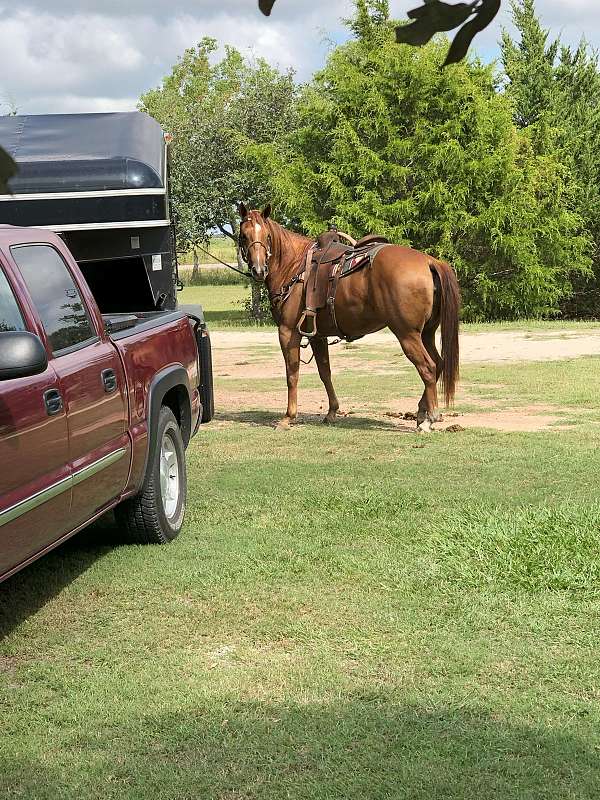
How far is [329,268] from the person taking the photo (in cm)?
1062

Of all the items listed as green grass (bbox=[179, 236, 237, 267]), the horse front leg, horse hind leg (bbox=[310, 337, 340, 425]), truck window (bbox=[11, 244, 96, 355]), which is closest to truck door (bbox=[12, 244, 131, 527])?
truck window (bbox=[11, 244, 96, 355])

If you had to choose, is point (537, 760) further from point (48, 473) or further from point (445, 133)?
point (445, 133)

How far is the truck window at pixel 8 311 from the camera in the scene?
450 centimetres

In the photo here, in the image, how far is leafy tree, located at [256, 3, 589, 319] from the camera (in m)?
26.2

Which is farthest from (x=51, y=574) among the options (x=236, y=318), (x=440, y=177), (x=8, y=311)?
(x=236, y=318)

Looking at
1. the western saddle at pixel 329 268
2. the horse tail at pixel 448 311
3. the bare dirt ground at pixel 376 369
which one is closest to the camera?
the horse tail at pixel 448 311

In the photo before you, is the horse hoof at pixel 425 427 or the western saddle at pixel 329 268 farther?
the western saddle at pixel 329 268

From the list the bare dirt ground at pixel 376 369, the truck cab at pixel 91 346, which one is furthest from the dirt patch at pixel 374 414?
the truck cab at pixel 91 346

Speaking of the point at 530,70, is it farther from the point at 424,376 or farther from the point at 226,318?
the point at 424,376

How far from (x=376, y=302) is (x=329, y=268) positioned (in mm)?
641

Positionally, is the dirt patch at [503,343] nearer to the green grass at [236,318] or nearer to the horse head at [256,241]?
the green grass at [236,318]

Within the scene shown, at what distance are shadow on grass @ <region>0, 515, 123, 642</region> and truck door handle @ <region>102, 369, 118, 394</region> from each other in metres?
1.07

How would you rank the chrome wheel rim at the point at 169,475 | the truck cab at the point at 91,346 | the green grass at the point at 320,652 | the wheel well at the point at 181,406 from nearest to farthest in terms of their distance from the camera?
the green grass at the point at 320,652 → the truck cab at the point at 91,346 → the chrome wheel rim at the point at 169,475 → the wheel well at the point at 181,406

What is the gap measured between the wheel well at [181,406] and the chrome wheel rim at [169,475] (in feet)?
0.82
